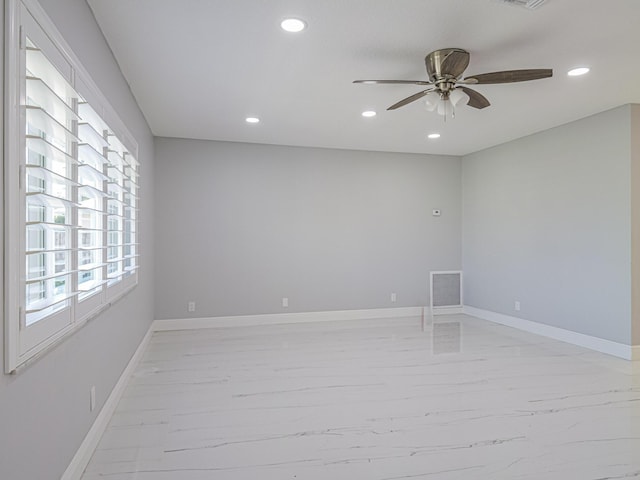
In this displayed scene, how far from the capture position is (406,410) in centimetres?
303

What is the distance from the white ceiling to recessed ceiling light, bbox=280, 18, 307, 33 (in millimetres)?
40

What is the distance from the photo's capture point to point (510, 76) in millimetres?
2789

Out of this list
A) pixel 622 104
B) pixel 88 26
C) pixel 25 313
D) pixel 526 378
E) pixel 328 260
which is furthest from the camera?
pixel 328 260

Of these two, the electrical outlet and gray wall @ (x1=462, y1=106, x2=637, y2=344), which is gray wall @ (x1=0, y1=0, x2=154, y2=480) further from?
gray wall @ (x1=462, y1=106, x2=637, y2=344)

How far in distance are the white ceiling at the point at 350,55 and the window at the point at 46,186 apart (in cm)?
70

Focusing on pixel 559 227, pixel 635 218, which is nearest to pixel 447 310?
pixel 559 227

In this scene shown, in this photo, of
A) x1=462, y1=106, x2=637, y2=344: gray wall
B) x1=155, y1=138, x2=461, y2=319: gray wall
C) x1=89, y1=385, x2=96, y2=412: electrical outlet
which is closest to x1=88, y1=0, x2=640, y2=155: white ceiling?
x1=462, y1=106, x2=637, y2=344: gray wall

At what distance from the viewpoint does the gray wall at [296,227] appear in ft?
18.6

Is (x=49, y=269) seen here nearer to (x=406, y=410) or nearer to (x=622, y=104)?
(x=406, y=410)

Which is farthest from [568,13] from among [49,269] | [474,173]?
[474,173]

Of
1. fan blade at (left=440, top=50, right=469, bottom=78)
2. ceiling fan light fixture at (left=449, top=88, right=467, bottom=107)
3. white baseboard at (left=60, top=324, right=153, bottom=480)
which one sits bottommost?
white baseboard at (left=60, top=324, right=153, bottom=480)

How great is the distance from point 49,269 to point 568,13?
3017 millimetres

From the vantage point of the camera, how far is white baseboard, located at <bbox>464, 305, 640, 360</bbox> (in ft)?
14.0

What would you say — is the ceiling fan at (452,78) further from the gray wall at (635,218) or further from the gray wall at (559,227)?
the gray wall at (559,227)
